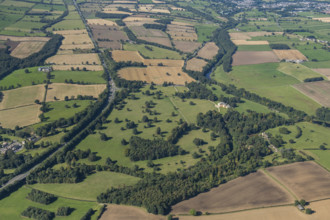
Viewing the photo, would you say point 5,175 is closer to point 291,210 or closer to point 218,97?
→ point 291,210

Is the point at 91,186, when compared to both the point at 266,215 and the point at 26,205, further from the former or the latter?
the point at 266,215

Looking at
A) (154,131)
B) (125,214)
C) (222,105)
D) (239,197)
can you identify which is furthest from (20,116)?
(239,197)

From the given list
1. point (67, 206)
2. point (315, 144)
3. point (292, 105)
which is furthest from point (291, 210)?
point (292, 105)

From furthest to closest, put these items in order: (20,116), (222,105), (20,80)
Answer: (20,80)
(222,105)
(20,116)

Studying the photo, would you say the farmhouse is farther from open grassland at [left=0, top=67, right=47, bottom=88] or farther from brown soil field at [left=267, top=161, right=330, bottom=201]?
open grassland at [left=0, top=67, right=47, bottom=88]

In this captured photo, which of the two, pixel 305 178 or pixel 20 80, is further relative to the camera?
pixel 20 80

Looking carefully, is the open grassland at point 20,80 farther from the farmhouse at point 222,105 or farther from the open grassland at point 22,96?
the farmhouse at point 222,105

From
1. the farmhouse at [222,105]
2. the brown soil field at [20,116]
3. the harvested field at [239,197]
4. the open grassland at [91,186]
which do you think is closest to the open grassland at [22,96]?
the brown soil field at [20,116]
